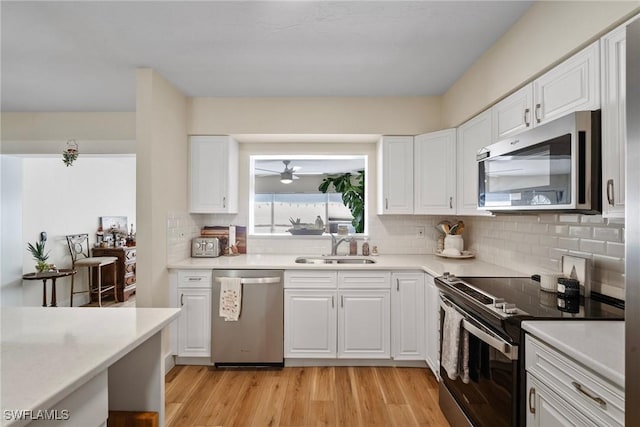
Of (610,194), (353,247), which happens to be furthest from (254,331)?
(610,194)

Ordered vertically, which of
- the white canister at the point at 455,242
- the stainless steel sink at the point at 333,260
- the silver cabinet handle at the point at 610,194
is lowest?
the stainless steel sink at the point at 333,260

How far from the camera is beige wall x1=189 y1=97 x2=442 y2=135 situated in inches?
131

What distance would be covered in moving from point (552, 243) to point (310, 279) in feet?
5.92

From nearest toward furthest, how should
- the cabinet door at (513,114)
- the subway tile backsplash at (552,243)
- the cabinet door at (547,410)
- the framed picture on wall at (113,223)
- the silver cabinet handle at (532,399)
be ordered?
the cabinet door at (547,410) → the silver cabinet handle at (532,399) → the subway tile backsplash at (552,243) → the cabinet door at (513,114) → the framed picture on wall at (113,223)

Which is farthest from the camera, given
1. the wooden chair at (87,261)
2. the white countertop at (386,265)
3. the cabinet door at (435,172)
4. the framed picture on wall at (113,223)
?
the framed picture on wall at (113,223)

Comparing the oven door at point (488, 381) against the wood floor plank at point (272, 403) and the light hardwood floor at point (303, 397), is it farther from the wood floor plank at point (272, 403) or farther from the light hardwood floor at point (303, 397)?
the wood floor plank at point (272, 403)

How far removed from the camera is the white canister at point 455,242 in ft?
10.4

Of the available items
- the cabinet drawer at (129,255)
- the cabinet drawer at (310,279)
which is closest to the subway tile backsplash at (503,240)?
the cabinet drawer at (310,279)

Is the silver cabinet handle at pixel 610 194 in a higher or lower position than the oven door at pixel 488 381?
higher

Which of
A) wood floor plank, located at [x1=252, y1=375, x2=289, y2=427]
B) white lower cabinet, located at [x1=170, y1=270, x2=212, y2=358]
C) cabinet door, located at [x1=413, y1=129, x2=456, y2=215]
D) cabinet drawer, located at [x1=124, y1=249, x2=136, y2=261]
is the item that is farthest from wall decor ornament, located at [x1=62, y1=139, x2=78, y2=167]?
cabinet door, located at [x1=413, y1=129, x2=456, y2=215]

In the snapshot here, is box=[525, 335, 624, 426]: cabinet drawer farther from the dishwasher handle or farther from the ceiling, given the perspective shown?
the dishwasher handle

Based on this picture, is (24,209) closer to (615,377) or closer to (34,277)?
(34,277)

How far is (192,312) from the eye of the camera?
2.97 m

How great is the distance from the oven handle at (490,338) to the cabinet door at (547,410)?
10cm
